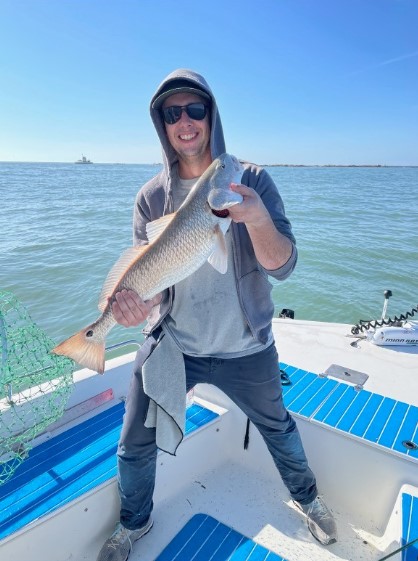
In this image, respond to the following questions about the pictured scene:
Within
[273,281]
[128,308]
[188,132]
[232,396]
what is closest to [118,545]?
[232,396]

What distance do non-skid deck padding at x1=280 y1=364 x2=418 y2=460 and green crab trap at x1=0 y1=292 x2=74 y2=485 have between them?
1.93 m

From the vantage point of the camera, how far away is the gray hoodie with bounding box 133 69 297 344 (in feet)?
7.90

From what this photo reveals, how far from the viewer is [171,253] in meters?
2.19

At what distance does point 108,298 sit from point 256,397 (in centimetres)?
117

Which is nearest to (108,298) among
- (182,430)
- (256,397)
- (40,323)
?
(182,430)

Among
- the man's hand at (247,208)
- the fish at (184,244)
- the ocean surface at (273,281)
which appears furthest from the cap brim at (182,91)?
the ocean surface at (273,281)

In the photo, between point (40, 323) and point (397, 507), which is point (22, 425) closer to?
point (397, 507)

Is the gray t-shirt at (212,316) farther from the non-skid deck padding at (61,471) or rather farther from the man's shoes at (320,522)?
the man's shoes at (320,522)

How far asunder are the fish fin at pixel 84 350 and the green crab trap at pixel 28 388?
0.92ft

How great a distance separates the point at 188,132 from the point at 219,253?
2.79 feet

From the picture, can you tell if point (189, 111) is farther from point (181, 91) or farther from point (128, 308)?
point (128, 308)

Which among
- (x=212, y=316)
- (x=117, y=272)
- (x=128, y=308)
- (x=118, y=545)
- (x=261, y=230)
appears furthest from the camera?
(x=118, y=545)

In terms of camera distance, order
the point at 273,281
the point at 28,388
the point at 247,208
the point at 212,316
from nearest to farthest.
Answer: the point at 247,208, the point at 212,316, the point at 28,388, the point at 273,281

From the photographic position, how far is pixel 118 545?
2658 mm
